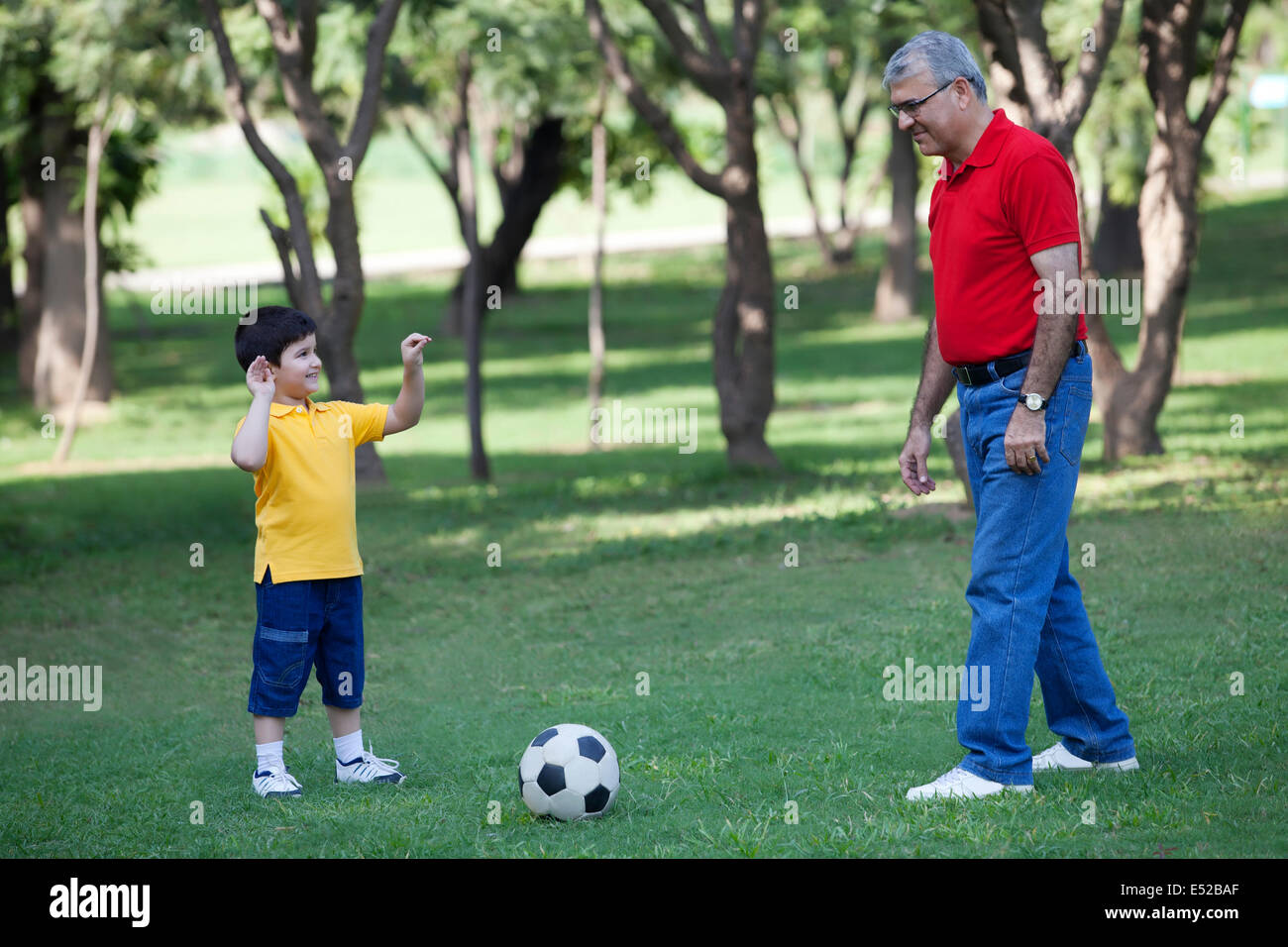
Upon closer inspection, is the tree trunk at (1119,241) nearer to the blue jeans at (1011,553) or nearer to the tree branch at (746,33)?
the tree branch at (746,33)

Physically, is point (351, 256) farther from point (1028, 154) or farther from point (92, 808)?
point (1028, 154)

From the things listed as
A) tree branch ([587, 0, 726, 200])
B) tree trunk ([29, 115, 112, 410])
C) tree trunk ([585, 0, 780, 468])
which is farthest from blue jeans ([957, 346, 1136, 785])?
tree trunk ([29, 115, 112, 410])

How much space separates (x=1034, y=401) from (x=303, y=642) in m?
2.50

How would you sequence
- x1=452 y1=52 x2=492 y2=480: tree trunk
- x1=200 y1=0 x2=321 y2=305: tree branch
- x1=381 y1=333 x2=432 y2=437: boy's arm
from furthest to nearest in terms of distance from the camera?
x1=452 y1=52 x2=492 y2=480: tree trunk → x1=200 y1=0 x2=321 y2=305: tree branch → x1=381 y1=333 x2=432 y2=437: boy's arm

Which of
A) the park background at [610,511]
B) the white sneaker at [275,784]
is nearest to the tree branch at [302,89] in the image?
the park background at [610,511]

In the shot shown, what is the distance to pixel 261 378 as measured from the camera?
15.1ft

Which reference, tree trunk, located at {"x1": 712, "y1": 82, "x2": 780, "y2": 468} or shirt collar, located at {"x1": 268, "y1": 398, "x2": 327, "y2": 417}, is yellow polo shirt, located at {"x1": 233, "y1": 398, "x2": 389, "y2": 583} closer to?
shirt collar, located at {"x1": 268, "y1": 398, "x2": 327, "y2": 417}

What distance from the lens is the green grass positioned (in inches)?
167

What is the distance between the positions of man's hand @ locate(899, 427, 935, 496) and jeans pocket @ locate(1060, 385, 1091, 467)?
532mm

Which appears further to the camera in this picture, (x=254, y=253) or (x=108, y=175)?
(x=254, y=253)

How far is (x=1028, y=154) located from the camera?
4.02m

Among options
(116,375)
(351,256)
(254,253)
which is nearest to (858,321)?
(116,375)

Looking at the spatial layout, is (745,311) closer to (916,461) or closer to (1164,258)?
(1164,258)
